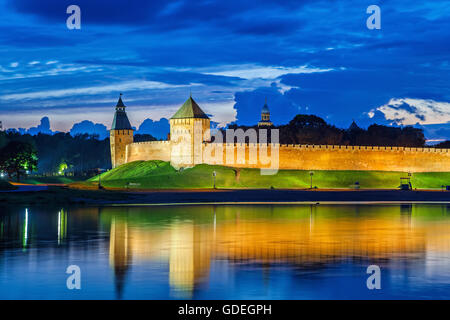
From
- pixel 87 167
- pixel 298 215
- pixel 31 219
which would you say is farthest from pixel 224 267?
pixel 87 167

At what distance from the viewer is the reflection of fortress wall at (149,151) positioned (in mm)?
77312

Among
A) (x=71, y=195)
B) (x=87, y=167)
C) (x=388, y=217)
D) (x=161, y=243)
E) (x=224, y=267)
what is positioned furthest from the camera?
(x=87, y=167)

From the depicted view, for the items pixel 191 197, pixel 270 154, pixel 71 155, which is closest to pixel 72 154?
pixel 71 155

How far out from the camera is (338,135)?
347ft

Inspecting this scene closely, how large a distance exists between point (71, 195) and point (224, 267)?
26946 millimetres

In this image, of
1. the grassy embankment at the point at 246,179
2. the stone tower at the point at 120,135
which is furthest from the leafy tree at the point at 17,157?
the stone tower at the point at 120,135

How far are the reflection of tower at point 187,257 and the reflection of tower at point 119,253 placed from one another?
998mm

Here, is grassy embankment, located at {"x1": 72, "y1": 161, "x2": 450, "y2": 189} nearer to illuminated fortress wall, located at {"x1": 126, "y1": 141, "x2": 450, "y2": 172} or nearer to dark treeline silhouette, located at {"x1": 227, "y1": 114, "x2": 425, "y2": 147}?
illuminated fortress wall, located at {"x1": 126, "y1": 141, "x2": 450, "y2": 172}

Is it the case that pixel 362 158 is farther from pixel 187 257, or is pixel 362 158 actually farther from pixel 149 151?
pixel 187 257

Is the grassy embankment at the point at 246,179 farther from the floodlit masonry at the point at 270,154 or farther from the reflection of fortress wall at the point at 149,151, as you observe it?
the floodlit masonry at the point at 270,154

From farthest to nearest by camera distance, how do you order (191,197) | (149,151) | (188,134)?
(149,151), (188,134), (191,197)

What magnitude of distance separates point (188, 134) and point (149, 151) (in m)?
9.14

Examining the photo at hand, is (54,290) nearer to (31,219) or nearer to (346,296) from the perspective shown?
(346,296)

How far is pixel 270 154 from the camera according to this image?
7088 cm
